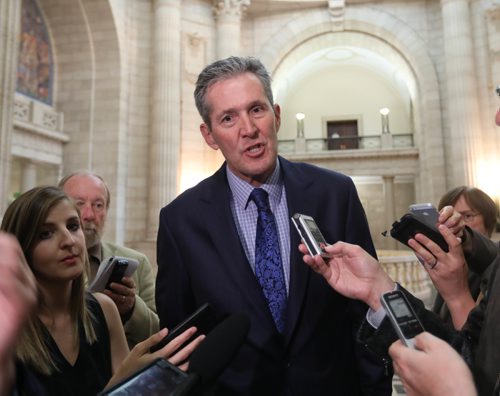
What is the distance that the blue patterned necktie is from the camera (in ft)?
5.55

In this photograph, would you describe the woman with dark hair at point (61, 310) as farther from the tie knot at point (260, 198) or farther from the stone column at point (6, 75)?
the stone column at point (6, 75)

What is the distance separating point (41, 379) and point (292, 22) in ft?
54.6

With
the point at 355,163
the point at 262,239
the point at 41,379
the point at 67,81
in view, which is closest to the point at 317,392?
the point at 262,239

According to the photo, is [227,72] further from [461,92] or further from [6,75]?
[461,92]

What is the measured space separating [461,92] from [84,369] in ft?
48.2

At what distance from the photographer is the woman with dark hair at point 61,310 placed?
5.17 ft

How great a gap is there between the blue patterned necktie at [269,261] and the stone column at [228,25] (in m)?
13.8

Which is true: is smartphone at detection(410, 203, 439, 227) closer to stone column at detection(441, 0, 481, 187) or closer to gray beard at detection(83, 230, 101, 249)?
gray beard at detection(83, 230, 101, 249)

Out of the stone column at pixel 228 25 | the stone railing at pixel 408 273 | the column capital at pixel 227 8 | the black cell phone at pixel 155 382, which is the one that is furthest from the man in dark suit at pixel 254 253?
the column capital at pixel 227 8

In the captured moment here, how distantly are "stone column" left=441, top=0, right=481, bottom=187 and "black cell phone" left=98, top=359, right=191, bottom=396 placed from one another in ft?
46.5

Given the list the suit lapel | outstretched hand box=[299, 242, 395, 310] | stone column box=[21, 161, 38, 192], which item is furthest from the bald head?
stone column box=[21, 161, 38, 192]

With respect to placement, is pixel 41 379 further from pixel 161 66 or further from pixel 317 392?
pixel 161 66

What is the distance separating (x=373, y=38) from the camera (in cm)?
1633

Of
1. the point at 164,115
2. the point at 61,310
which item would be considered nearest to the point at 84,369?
the point at 61,310
